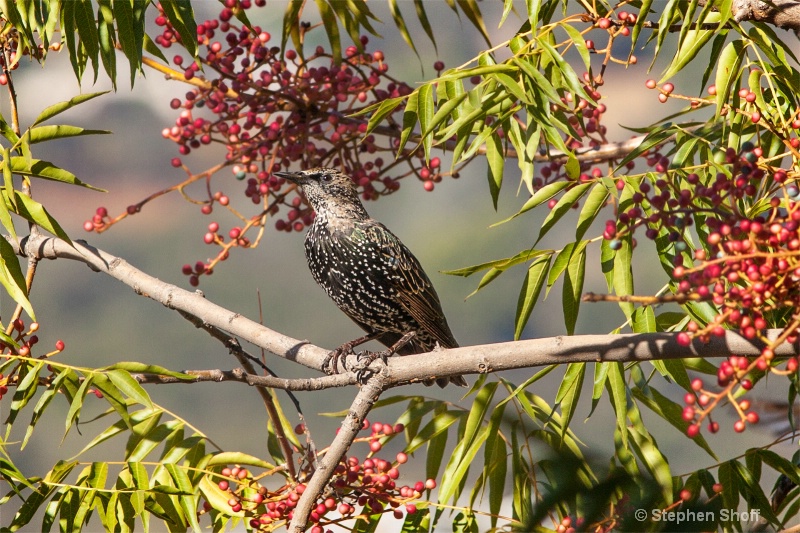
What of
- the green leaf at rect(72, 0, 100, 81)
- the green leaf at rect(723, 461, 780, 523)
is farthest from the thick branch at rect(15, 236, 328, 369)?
the green leaf at rect(723, 461, 780, 523)

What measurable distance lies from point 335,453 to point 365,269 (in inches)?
61.6

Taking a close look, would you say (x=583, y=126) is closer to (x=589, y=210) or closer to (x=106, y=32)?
(x=589, y=210)

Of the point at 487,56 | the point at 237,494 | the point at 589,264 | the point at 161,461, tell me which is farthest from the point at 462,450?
the point at 589,264

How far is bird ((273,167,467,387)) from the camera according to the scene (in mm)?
3559

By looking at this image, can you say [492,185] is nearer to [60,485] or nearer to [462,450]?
[462,450]

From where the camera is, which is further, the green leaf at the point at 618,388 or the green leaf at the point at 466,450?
the green leaf at the point at 466,450

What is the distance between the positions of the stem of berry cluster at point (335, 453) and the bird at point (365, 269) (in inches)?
53.0

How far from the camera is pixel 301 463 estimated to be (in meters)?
2.22

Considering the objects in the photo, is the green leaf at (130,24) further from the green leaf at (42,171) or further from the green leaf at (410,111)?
the green leaf at (410,111)

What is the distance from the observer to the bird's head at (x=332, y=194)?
3.56 m

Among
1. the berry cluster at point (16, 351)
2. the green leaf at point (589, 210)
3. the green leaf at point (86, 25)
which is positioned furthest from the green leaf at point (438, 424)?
the green leaf at point (86, 25)

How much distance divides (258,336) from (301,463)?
41 cm

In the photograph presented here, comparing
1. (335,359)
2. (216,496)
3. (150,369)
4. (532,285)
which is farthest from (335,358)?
(532,285)

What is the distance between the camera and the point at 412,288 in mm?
3586
